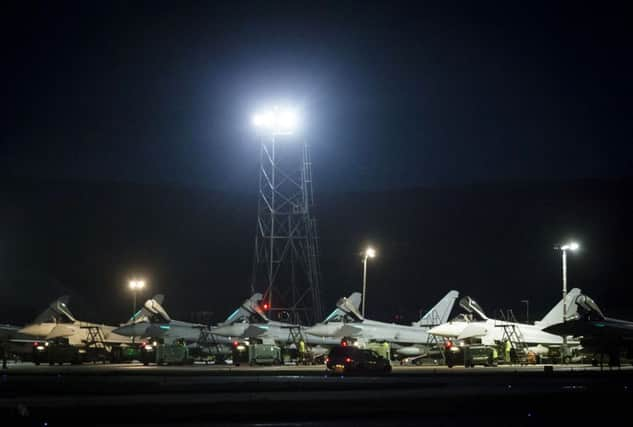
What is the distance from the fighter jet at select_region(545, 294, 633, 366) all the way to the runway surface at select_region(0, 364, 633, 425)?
14.2 meters

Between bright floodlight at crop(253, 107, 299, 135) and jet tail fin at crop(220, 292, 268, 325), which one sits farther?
jet tail fin at crop(220, 292, 268, 325)

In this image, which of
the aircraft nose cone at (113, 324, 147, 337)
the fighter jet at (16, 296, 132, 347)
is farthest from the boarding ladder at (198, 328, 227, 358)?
the fighter jet at (16, 296, 132, 347)

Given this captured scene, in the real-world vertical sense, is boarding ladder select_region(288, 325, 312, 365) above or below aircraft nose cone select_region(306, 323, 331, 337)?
below

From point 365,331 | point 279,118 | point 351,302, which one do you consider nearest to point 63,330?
point 351,302

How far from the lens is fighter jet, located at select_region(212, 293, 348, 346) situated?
6625 cm

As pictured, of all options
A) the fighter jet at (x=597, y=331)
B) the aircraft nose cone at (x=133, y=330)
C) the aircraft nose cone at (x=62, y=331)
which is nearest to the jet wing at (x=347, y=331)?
the fighter jet at (x=597, y=331)

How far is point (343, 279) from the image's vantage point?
509ft

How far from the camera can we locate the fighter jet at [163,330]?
6700 centimetres

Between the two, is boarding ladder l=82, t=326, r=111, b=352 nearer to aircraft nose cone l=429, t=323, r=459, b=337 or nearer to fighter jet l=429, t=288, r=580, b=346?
aircraft nose cone l=429, t=323, r=459, b=337

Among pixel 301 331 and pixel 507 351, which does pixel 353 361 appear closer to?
pixel 507 351

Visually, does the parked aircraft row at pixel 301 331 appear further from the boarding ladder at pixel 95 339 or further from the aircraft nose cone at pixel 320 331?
the boarding ladder at pixel 95 339

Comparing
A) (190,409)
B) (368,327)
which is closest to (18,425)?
(190,409)

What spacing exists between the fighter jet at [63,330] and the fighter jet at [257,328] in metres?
10.2

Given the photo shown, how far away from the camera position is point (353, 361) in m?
38.2
